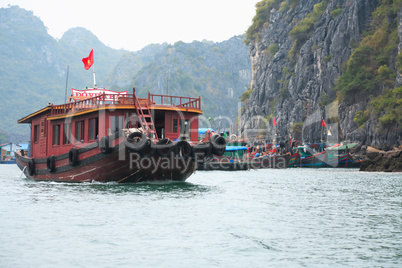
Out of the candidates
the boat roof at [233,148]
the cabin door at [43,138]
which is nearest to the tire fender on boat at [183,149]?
the cabin door at [43,138]

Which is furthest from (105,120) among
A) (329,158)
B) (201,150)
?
(329,158)

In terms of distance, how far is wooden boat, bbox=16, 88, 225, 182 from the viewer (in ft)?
58.7

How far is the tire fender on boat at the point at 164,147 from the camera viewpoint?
701 inches

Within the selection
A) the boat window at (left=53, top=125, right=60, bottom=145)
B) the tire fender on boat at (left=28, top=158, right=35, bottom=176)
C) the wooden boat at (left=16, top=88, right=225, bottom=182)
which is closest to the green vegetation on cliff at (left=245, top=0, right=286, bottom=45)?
the boat window at (left=53, top=125, right=60, bottom=145)

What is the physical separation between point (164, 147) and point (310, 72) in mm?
61344

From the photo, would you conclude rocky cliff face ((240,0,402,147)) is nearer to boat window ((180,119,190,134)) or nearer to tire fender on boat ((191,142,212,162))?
boat window ((180,119,190,134))

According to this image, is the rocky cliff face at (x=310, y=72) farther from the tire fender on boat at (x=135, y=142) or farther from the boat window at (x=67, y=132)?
the tire fender on boat at (x=135, y=142)

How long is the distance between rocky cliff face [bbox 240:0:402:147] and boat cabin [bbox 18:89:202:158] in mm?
38900

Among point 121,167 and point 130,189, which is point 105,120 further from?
point 130,189

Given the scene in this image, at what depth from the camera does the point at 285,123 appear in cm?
7825

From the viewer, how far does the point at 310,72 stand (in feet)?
246

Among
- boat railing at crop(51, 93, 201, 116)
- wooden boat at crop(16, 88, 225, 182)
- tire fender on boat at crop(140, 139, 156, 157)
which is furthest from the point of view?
boat railing at crop(51, 93, 201, 116)

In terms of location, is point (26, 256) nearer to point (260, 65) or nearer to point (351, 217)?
point (351, 217)

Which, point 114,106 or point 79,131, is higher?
point 114,106
